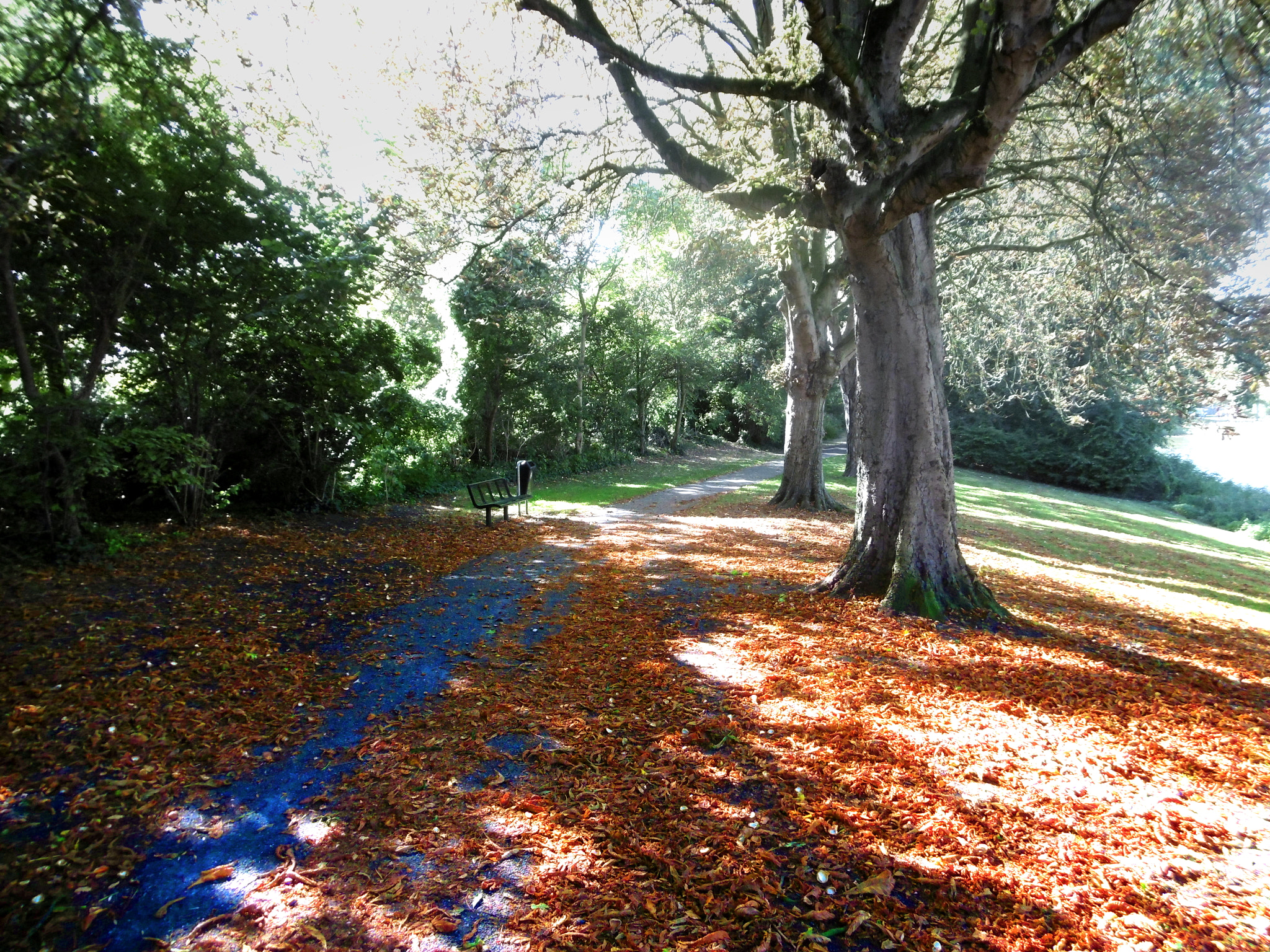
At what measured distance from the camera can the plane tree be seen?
4.39 meters

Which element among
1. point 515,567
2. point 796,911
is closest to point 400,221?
point 515,567

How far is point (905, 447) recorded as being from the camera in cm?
634

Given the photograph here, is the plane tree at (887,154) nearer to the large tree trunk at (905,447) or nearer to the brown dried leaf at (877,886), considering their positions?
the large tree trunk at (905,447)

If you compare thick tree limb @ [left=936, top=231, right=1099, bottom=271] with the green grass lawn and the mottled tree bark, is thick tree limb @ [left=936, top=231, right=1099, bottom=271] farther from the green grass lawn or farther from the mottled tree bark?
the green grass lawn

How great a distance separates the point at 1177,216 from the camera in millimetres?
8062

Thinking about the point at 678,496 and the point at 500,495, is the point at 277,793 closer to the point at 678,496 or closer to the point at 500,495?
the point at 500,495

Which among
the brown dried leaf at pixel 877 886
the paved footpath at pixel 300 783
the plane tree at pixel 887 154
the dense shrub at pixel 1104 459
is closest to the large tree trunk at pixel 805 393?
the plane tree at pixel 887 154

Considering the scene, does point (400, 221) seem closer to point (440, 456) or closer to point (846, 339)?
point (440, 456)

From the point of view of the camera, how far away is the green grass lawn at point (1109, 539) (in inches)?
408

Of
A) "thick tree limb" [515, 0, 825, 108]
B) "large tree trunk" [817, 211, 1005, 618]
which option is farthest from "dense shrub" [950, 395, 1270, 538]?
"thick tree limb" [515, 0, 825, 108]

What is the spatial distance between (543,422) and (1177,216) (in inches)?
646

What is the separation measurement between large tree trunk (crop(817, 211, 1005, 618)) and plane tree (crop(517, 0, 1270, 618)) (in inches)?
0.6

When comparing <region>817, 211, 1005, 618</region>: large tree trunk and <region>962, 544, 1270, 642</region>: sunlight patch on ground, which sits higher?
<region>817, 211, 1005, 618</region>: large tree trunk

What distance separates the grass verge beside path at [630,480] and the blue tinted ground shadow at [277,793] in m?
7.31
